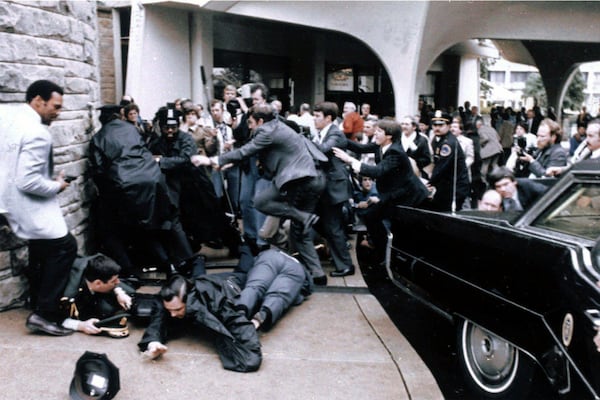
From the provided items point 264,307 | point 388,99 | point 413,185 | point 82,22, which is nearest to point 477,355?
point 264,307

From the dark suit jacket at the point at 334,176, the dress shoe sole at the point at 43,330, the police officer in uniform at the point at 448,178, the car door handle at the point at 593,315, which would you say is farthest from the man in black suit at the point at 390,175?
the car door handle at the point at 593,315

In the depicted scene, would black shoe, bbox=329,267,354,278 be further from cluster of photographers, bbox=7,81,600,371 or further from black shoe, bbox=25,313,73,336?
black shoe, bbox=25,313,73,336

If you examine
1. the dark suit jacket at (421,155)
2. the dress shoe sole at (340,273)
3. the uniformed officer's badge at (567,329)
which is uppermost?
the dark suit jacket at (421,155)

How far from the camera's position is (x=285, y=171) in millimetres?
6215

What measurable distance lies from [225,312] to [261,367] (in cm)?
48

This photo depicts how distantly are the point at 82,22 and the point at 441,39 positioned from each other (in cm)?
1391

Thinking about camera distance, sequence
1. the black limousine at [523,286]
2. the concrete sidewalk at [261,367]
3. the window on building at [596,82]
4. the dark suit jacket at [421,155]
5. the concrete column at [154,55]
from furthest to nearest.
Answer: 1. the window on building at [596,82]
2. the concrete column at [154,55]
3. the dark suit jacket at [421,155]
4. the concrete sidewalk at [261,367]
5. the black limousine at [523,286]

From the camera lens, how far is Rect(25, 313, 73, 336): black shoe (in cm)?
463

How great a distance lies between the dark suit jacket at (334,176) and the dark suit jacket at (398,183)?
26 cm

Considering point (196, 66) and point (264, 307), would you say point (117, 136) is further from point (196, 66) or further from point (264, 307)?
point (196, 66)

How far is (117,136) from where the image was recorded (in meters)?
5.95

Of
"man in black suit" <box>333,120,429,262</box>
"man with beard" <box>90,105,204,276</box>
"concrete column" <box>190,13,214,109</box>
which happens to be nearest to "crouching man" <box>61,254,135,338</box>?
"man with beard" <box>90,105,204,276</box>

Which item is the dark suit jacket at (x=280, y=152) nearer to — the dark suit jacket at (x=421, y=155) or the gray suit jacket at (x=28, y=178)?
the gray suit jacket at (x=28, y=178)

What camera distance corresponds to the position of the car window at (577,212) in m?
3.49
